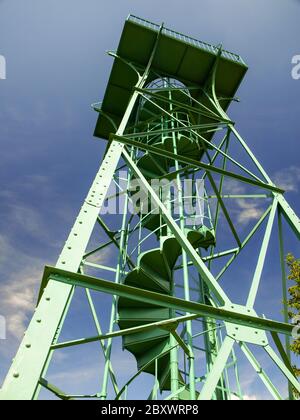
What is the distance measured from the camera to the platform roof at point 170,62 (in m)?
11.1

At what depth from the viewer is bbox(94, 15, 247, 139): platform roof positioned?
11.1m

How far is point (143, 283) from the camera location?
24.0 feet

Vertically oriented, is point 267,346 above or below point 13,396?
A: above

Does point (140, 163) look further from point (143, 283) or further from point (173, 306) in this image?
point (173, 306)

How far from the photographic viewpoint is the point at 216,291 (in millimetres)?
3971

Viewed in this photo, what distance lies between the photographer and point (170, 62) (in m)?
11.7

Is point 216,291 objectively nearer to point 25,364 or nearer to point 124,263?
point 25,364

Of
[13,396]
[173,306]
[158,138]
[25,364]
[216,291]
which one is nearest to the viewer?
[13,396]

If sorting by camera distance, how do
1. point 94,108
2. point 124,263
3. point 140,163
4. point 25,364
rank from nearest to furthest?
point 25,364 → point 124,263 → point 140,163 → point 94,108
